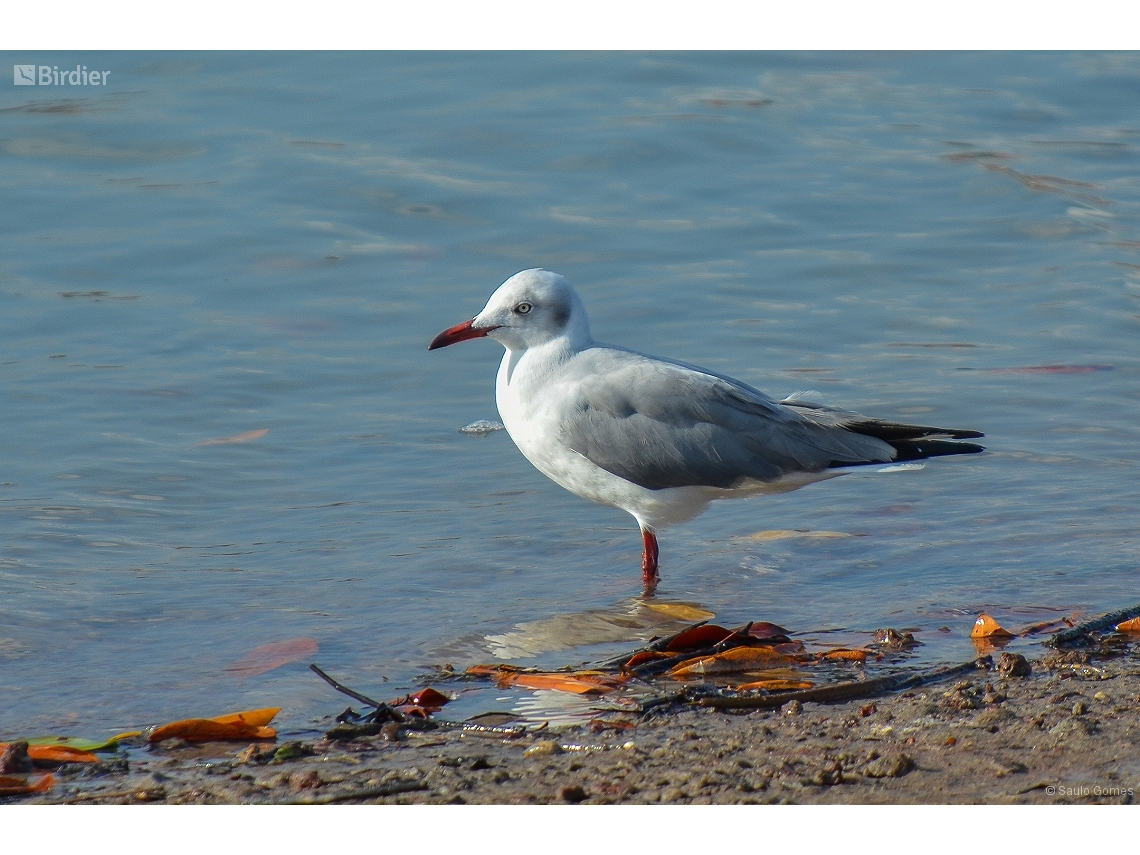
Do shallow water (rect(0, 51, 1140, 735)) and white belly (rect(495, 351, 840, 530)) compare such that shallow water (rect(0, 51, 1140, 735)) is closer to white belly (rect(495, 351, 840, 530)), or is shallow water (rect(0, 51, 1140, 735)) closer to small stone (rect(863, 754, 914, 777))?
white belly (rect(495, 351, 840, 530))

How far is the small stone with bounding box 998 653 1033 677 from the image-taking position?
454cm

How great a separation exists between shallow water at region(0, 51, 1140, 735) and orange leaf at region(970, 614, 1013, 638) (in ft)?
0.25

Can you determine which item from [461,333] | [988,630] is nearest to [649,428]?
[461,333]

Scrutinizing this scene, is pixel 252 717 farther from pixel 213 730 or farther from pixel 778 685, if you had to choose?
pixel 778 685

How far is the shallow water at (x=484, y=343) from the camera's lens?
5.79m

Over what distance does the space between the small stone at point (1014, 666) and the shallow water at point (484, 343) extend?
0.32 metres

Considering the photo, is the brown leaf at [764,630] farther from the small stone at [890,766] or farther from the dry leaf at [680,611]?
the small stone at [890,766]

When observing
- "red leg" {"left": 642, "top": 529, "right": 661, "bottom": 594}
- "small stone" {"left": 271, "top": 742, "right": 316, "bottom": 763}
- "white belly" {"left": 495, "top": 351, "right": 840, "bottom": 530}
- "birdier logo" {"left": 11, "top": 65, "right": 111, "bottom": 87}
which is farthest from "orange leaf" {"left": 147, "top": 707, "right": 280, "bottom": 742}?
"birdier logo" {"left": 11, "top": 65, "right": 111, "bottom": 87}

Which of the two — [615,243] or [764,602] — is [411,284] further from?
[764,602]

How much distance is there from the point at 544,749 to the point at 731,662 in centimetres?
114

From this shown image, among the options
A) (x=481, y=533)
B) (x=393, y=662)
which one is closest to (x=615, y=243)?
(x=481, y=533)

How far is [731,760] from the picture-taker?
3.79m

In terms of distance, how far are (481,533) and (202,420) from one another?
2338 millimetres

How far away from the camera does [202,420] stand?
824 centimetres
